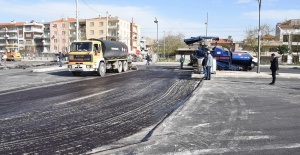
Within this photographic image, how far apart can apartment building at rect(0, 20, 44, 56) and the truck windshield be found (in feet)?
304

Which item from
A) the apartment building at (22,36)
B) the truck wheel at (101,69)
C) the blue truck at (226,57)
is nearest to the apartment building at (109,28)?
the apartment building at (22,36)

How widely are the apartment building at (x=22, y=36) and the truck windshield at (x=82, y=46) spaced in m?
92.7

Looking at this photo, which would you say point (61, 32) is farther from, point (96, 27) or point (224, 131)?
point (224, 131)

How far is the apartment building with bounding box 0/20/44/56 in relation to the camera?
108250 millimetres

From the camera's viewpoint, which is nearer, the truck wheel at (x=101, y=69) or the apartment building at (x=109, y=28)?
the truck wheel at (x=101, y=69)

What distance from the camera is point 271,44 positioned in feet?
234

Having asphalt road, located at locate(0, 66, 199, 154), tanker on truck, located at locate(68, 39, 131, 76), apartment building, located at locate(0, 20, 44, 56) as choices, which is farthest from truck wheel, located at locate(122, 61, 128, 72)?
apartment building, located at locate(0, 20, 44, 56)

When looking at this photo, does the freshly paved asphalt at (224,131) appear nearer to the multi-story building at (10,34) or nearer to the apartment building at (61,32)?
the apartment building at (61,32)

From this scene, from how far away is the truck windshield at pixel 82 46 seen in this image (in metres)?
19.5

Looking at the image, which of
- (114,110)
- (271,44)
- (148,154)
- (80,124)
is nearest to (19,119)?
(80,124)

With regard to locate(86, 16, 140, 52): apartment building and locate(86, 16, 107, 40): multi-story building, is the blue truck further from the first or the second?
locate(86, 16, 107, 40): multi-story building

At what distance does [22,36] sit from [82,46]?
4008 inches

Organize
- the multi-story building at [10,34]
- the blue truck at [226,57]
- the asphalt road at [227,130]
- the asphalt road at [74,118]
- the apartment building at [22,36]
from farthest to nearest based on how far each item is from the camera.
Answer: the multi-story building at [10,34]
the apartment building at [22,36]
the blue truck at [226,57]
the asphalt road at [74,118]
the asphalt road at [227,130]

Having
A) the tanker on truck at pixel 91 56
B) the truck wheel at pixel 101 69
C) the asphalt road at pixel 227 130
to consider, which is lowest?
the asphalt road at pixel 227 130
